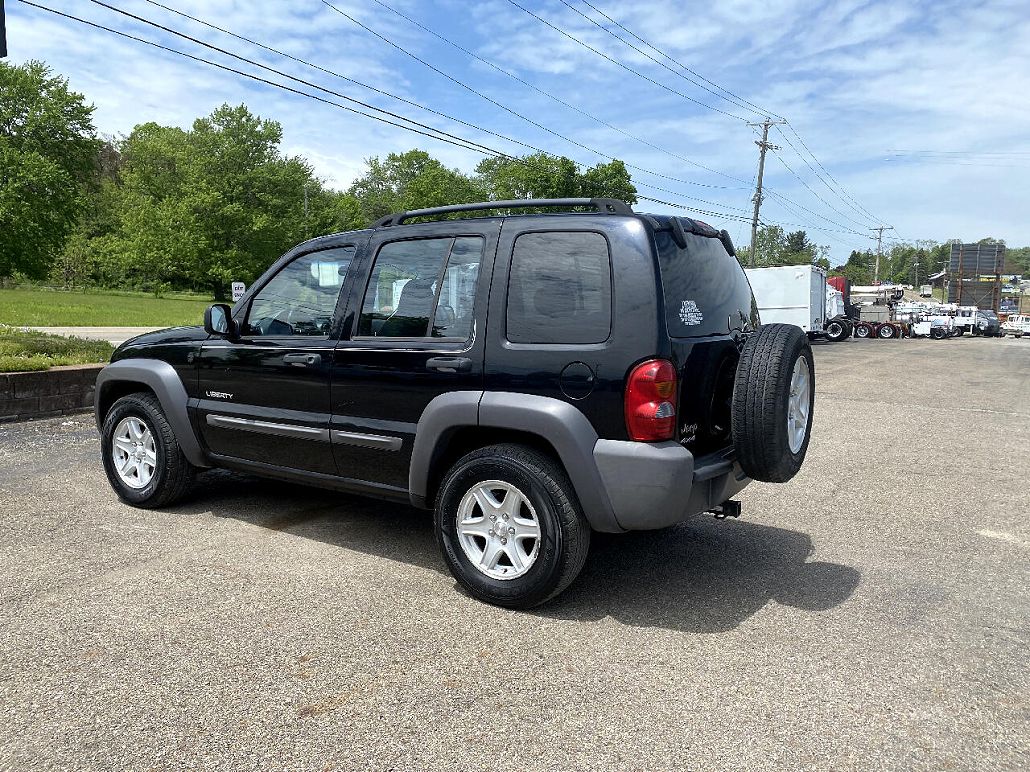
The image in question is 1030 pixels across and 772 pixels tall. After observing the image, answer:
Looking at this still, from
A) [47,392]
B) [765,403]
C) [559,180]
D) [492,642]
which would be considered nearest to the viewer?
[492,642]

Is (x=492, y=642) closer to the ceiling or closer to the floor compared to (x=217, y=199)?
closer to the floor

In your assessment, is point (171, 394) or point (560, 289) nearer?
point (560, 289)

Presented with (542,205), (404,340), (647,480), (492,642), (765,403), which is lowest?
(492,642)

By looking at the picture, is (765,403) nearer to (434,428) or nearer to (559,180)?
(434,428)

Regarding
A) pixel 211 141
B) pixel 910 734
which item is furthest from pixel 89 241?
pixel 910 734

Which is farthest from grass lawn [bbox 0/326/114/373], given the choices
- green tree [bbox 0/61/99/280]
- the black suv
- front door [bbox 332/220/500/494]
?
front door [bbox 332/220/500/494]

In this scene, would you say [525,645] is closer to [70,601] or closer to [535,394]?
[535,394]

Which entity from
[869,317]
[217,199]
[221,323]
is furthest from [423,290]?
[217,199]

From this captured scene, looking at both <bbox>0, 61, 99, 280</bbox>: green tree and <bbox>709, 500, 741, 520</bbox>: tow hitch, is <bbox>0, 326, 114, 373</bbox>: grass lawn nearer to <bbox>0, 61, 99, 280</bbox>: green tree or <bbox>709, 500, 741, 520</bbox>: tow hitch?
<bbox>0, 61, 99, 280</bbox>: green tree

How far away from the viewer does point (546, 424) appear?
3682mm

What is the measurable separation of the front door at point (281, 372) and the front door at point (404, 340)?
0.16 m

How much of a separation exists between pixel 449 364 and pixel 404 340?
1.24 ft

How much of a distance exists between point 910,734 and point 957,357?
26208mm

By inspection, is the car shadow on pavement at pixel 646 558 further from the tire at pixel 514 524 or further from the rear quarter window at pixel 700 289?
the rear quarter window at pixel 700 289
